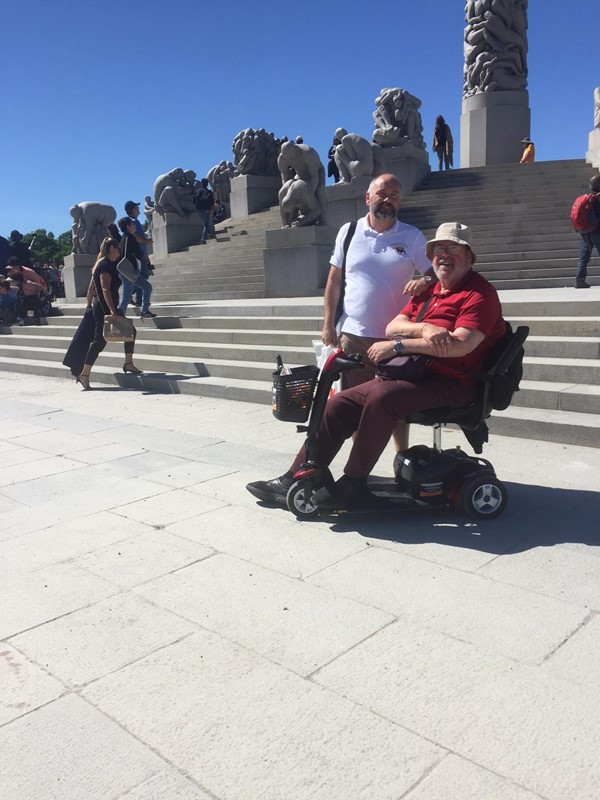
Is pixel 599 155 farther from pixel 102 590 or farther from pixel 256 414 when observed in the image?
pixel 102 590

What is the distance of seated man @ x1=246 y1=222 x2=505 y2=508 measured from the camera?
357cm

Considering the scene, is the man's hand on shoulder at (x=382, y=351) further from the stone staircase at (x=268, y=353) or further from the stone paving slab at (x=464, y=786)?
the stone staircase at (x=268, y=353)

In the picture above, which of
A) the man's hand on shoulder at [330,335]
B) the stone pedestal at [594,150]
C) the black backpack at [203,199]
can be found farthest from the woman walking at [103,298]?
the stone pedestal at [594,150]

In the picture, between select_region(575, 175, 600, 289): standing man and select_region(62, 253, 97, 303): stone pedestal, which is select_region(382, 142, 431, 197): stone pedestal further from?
select_region(575, 175, 600, 289): standing man

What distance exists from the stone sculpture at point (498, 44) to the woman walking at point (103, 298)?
20912mm

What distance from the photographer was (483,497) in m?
3.90

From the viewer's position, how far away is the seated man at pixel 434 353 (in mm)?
3571

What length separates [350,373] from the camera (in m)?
4.42

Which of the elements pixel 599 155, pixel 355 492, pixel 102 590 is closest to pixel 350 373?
pixel 355 492

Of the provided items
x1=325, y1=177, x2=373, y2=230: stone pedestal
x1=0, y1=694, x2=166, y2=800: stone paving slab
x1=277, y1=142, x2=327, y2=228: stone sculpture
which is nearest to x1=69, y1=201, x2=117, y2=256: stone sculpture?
x1=325, y1=177, x2=373, y2=230: stone pedestal

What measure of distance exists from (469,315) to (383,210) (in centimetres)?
98

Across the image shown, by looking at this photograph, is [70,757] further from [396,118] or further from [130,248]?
[396,118]

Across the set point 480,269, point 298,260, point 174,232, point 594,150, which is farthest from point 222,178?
point 480,269

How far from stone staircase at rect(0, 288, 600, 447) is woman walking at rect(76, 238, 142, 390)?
0.44 m
